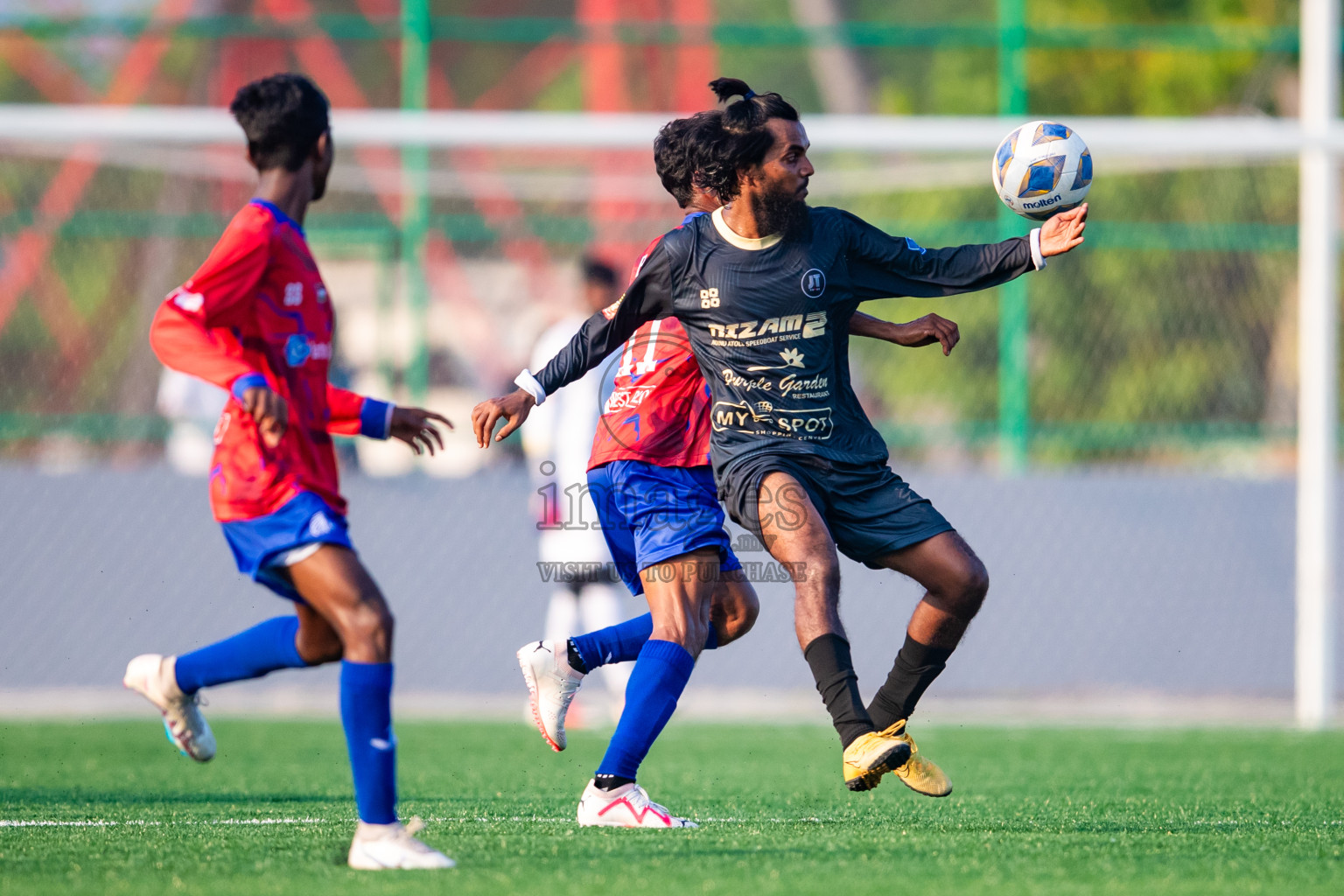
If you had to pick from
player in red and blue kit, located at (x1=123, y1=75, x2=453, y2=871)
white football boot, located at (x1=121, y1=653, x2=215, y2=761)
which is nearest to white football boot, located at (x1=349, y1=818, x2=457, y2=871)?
player in red and blue kit, located at (x1=123, y1=75, x2=453, y2=871)

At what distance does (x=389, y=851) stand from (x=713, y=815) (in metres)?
1.49

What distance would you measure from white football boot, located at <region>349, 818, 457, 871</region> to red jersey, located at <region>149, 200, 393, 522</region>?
0.81m

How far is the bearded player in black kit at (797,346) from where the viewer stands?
180 inches

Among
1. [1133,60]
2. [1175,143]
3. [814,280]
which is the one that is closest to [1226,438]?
[1175,143]

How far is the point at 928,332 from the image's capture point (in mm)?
4816

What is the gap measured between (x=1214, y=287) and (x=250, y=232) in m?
8.14

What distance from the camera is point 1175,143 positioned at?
8.78m

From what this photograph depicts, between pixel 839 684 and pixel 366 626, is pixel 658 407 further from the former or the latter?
pixel 366 626

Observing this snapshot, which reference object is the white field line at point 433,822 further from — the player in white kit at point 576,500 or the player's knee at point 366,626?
the player in white kit at point 576,500

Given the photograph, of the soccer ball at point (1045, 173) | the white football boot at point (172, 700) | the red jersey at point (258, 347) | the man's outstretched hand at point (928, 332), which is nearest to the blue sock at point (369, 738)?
the red jersey at point (258, 347)

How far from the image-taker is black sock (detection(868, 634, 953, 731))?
468 cm

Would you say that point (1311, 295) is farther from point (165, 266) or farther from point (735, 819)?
point (165, 266)

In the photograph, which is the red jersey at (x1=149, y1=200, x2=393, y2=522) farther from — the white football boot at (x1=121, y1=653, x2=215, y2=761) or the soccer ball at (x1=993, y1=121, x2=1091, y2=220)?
the soccer ball at (x1=993, y1=121, x2=1091, y2=220)

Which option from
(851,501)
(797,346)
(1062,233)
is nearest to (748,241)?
(797,346)
